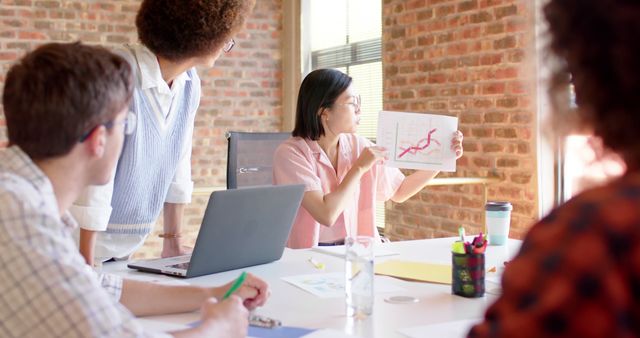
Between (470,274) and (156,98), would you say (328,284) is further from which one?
(156,98)

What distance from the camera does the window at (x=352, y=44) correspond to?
17.1 feet

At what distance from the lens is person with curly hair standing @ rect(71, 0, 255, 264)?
221 cm

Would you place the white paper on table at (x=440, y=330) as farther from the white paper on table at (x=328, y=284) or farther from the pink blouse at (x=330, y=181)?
the pink blouse at (x=330, y=181)

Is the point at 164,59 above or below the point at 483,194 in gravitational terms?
above

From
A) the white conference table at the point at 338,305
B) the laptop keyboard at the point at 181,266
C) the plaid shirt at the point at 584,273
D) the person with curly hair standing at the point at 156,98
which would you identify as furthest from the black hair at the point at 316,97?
the plaid shirt at the point at 584,273

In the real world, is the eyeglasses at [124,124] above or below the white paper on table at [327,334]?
above

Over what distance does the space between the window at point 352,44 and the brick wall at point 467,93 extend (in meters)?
0.32

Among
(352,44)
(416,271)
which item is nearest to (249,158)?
(416,271)

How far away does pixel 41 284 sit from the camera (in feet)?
3.64

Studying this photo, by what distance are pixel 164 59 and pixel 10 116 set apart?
104cm

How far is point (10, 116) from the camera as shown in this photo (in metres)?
1.25

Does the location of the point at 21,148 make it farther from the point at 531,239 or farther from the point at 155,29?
the point at 155,29

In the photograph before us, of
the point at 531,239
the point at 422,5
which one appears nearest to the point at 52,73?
the point at 531,239

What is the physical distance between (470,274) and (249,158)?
1.77 metres
